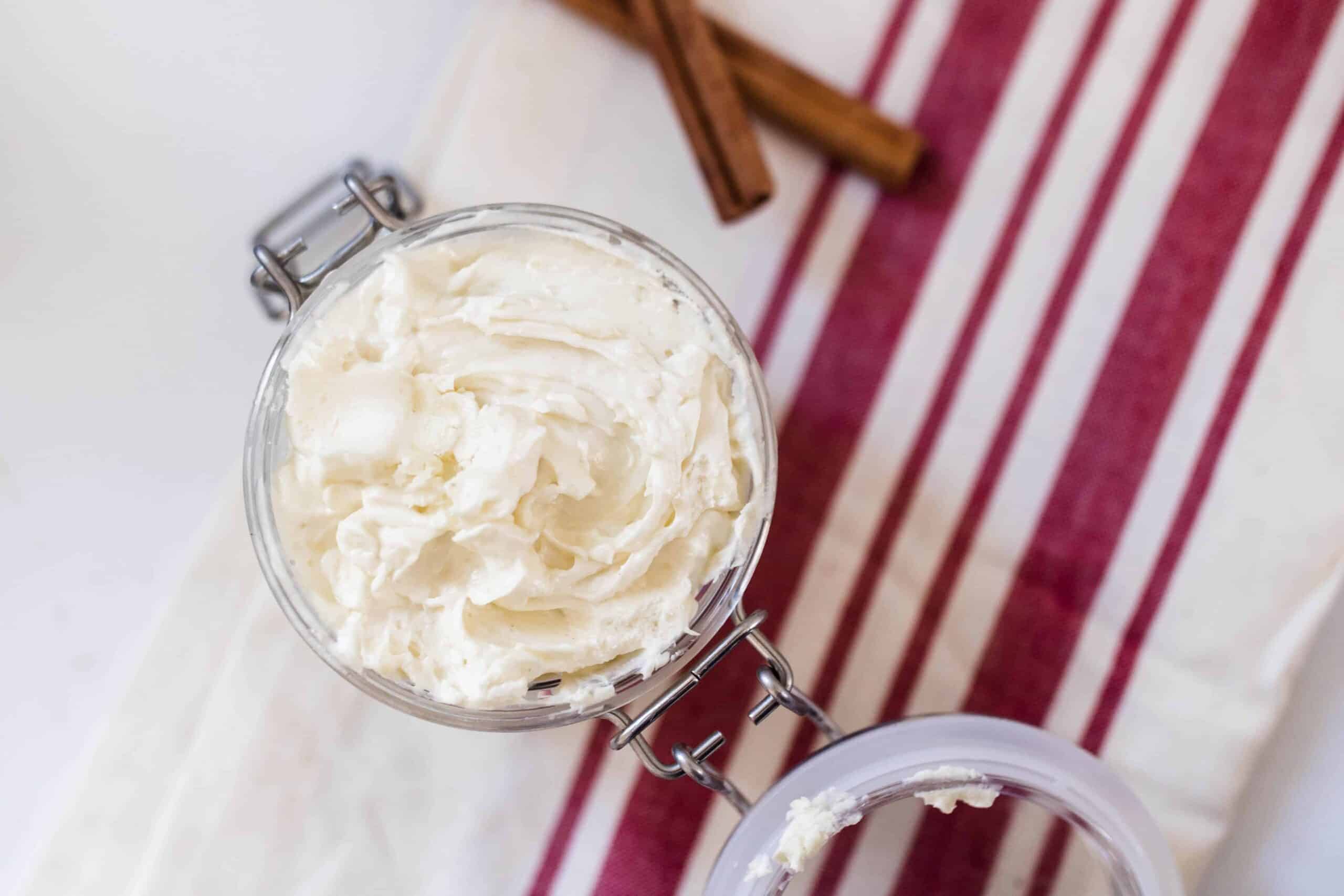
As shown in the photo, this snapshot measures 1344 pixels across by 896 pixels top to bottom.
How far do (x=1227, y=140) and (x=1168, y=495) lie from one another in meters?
0.22

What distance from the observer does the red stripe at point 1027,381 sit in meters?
0.62

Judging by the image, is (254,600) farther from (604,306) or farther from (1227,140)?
(1227,140)

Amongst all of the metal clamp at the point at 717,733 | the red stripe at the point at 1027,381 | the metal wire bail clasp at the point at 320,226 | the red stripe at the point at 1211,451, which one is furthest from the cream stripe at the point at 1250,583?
the metal wire bail clasp at the point at 320,226

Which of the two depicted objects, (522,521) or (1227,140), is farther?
(1227,140)

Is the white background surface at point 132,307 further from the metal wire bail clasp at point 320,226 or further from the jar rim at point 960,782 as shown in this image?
the jar rim at point 960,782

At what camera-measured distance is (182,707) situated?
616 millimetres

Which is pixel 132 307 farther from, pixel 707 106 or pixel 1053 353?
pixel 1053 353

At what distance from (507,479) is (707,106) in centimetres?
28

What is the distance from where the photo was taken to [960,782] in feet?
1.70

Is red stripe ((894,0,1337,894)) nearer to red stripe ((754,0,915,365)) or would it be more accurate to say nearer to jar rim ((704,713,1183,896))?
jar rim ((704,713,1183,896))

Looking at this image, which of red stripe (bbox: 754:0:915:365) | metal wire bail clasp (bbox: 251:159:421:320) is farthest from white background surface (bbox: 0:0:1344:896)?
red stripe (bbox: 754:0:915:365)

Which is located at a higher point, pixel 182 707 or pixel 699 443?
pixel 699 443

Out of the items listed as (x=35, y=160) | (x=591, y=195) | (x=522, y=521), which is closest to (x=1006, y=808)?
(x=522, y=521)

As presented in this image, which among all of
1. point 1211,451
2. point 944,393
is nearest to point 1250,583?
point 1211,451
